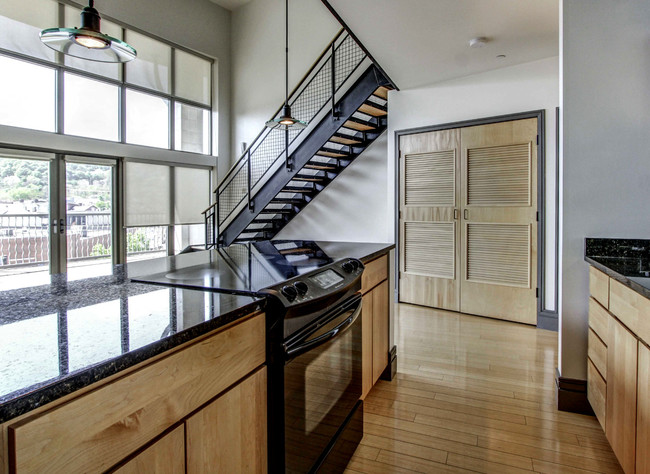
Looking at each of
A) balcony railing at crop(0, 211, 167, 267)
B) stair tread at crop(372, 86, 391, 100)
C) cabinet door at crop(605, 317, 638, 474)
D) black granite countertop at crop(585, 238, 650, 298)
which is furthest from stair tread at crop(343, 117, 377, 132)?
cabinet door at crop(605, 317, 638, 474)

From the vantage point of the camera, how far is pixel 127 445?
31.4 inches

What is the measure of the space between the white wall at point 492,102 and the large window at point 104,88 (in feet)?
12.8

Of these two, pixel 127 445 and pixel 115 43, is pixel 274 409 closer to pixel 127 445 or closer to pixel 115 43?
pixel 127 445

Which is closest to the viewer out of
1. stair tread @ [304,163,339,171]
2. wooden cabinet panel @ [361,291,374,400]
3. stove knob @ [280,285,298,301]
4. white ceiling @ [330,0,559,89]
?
stove knob @ [280,285,298,301]

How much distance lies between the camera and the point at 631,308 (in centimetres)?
159

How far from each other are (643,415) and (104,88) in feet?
22.4

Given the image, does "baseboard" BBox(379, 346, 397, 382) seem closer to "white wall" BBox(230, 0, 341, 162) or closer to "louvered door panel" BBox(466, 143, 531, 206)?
"louvered door panel" BBox(466, 143, 531, 206)

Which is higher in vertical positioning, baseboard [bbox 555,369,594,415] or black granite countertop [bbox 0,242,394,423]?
black granite countertop [bbox 0,242,394,423]

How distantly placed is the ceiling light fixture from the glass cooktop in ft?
8.13

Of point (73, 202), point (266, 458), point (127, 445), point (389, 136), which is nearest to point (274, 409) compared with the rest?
point (266, 458)

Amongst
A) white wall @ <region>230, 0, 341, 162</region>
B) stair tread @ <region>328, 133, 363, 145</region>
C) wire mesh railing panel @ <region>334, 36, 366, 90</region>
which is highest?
white wall @ <region>230, 0, 341, 162</region>

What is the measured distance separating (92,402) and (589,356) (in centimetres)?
252

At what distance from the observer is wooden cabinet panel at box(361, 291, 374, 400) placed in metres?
2.21

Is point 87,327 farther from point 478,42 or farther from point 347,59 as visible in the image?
point 347,59
